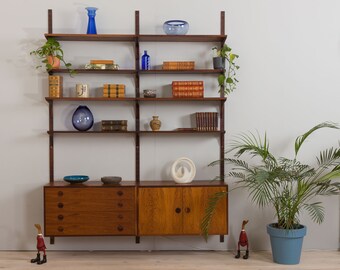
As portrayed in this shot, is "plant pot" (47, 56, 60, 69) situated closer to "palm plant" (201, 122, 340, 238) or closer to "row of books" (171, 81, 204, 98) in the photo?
"row of books" (171, 81, 204, 98)

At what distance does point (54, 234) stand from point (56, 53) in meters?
1.68

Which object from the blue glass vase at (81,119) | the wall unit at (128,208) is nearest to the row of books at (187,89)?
the wall unit at (128,208)

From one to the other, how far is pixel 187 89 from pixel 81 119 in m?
1.02

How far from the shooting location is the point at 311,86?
16.1 ft

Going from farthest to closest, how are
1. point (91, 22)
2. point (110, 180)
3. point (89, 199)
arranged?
point (91, 22) < point (110, 180) < point (89, 199)

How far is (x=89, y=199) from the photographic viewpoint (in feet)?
14.7

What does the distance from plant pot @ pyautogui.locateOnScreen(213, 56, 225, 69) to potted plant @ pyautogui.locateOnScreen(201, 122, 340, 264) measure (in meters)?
0.71

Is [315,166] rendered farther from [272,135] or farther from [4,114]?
[4,114]

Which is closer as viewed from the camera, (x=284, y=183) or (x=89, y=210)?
(x=89, y=210)

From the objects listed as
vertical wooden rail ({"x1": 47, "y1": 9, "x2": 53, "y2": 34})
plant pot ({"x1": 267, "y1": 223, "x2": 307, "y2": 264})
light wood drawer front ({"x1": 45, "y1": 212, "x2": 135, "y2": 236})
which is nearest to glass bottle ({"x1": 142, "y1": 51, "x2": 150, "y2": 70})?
vertical wooden rail ({"x1": 47, "y1": 9, "x2": 53, "y2": 34})

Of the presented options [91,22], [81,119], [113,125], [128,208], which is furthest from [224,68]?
[128,208]

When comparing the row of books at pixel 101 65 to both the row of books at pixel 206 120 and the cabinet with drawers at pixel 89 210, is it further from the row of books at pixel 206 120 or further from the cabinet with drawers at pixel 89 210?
the cabinet with drawers at pixel 89 210

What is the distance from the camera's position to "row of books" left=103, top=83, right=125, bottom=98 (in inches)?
183

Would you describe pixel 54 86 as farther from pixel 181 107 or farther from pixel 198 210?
pixel 198 210
